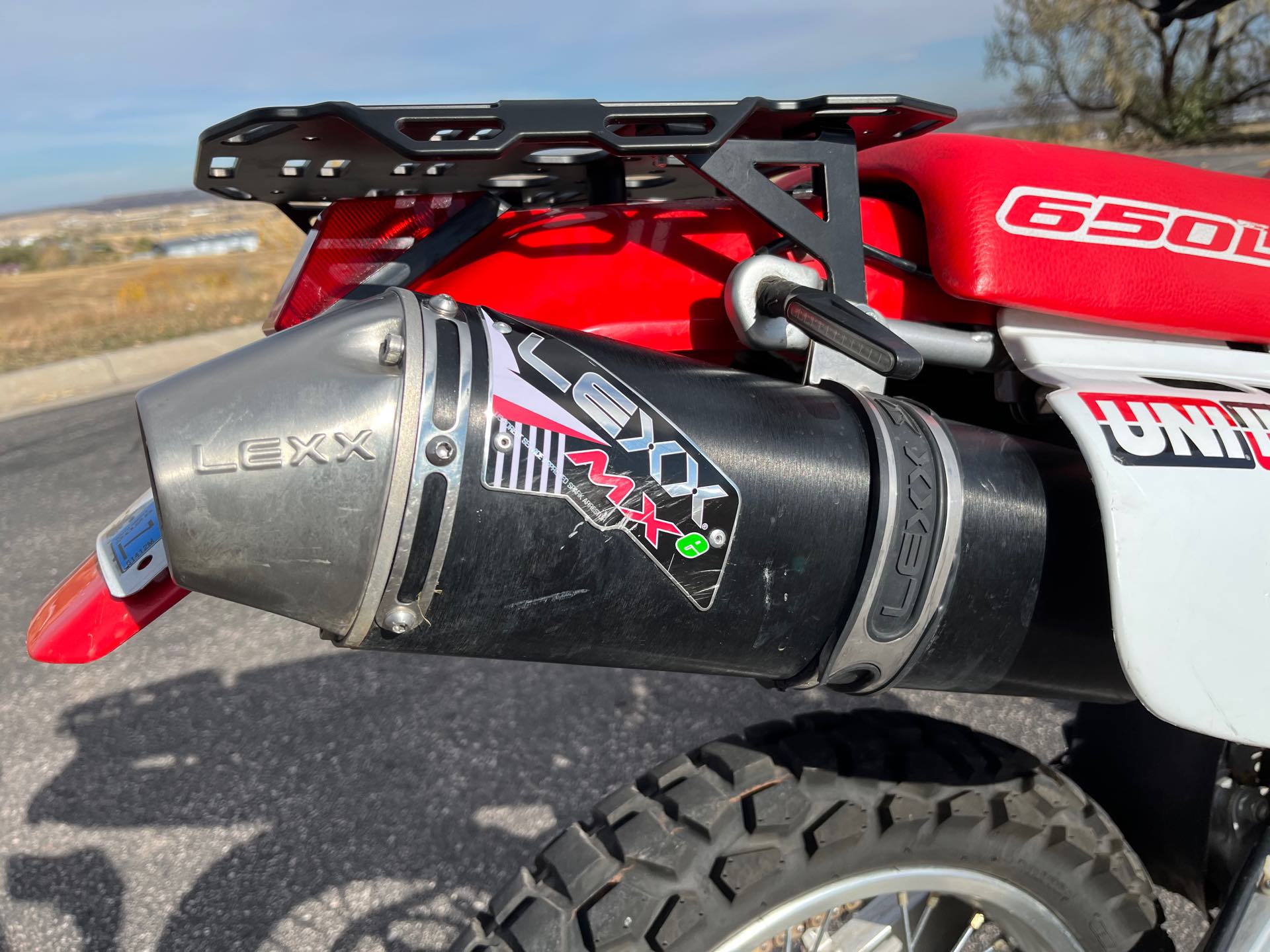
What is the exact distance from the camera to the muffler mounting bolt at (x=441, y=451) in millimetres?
750

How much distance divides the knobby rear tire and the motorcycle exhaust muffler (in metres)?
0.16

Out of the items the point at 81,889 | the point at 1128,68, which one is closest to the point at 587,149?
the point at 81,889

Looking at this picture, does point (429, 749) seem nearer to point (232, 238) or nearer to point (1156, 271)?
point (1156, 271)

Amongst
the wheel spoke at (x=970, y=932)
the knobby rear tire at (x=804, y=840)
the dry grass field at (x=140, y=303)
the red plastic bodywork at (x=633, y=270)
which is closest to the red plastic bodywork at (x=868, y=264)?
the red plastic bodywork at (x=633, y=270)

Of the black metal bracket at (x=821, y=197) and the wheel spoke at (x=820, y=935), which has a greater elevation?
the black metal bracket at (x=821, y=197)

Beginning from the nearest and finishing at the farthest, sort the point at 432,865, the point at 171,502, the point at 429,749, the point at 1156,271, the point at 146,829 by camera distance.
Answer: the point at 171,502, the point at 1156,271, the point at 432,865, the point at 146,829, the point at 429,749

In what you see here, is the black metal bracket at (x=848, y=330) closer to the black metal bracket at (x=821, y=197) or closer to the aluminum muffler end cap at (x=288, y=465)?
the black metal bracket at (x=821, y=197)

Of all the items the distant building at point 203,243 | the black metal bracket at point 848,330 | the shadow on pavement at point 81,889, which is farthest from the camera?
the distant building at point 203,243

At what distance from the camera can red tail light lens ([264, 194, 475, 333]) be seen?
1.14 m

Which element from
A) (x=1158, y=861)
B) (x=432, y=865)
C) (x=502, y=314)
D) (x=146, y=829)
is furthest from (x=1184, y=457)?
(x=146, y=829)

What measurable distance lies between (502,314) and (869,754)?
25.6 inches

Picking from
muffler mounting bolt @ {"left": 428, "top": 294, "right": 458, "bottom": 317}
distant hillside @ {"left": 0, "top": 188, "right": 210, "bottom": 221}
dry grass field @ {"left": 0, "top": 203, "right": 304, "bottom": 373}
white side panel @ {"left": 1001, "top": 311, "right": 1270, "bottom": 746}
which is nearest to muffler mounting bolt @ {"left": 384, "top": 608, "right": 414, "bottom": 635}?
muffler mounting bolt @ {"left": 428, "top": 294, "right": 458, "bottom": 317}

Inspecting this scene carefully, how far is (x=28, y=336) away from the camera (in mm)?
8719

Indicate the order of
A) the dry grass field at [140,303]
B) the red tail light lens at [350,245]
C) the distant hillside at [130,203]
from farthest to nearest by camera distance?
the distant hillside at [130,203] → the dry grass field at [140,303] → the red tail light lens at [350,245]
